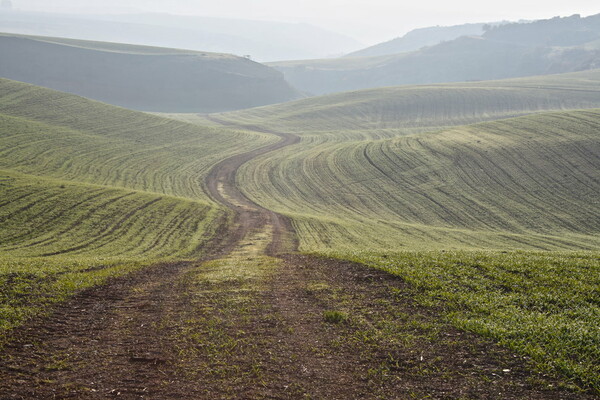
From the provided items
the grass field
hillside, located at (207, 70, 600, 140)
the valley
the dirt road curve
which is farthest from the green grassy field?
hillside, located at (207, 70, 600, 140)

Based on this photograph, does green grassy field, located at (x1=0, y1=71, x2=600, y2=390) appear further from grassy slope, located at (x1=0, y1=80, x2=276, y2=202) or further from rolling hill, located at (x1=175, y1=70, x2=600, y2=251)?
grassy slope, located at (x1=0, y1=80, x2=276, y2=202)

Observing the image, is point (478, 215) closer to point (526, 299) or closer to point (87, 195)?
point (526, 299)

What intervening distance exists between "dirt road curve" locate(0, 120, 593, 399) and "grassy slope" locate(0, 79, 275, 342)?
2528mm

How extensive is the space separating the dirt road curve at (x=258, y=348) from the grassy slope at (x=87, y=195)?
2.53 meters

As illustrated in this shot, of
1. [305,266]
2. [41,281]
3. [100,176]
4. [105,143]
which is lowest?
[100,176]

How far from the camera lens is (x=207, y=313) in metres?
15.2

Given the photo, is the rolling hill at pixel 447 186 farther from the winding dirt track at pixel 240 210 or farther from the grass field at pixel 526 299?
the grass field at pixel 526 299

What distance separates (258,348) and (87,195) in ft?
117

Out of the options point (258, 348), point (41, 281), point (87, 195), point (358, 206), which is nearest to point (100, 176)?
point (87, 195)

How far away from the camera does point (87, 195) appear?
41.6m

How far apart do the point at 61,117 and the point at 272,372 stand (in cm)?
9975

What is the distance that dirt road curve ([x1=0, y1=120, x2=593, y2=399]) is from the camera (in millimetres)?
9977

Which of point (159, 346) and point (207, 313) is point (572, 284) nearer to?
point (207, 313)

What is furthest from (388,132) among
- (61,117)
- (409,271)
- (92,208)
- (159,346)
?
(159,346)
